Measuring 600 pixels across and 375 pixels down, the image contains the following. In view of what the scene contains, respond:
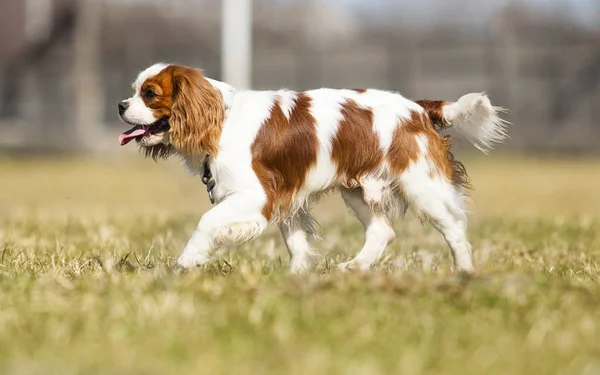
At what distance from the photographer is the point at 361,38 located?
85.4 ft

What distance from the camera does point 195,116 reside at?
196 inches

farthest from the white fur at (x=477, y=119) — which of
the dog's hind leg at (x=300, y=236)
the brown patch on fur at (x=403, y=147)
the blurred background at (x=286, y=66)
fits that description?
the blurred background at (x=286, y=66)

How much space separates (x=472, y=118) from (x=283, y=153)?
1.15 meters

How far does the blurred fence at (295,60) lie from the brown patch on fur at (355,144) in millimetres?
18080

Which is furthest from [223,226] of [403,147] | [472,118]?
[472,118]

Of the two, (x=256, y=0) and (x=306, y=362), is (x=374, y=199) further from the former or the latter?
(x=256, y=0)

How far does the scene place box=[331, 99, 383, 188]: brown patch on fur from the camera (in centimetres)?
515

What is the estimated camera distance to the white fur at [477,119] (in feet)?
17.9

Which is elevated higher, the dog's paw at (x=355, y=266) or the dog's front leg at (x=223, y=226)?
the dog's front leg at (x=223, y=226)

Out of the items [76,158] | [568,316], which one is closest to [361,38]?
[76,158]

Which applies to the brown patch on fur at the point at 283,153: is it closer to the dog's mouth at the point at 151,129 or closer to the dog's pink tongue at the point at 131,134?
the dog's mouth at the point at 151,129

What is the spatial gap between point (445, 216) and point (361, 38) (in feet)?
69.3

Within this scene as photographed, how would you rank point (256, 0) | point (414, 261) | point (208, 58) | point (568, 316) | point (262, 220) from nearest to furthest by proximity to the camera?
point (568, 316), point (262, 220), point (414, 261), point (208, 58), point (256, 0)

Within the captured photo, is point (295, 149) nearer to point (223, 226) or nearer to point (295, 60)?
point (223, 226)
